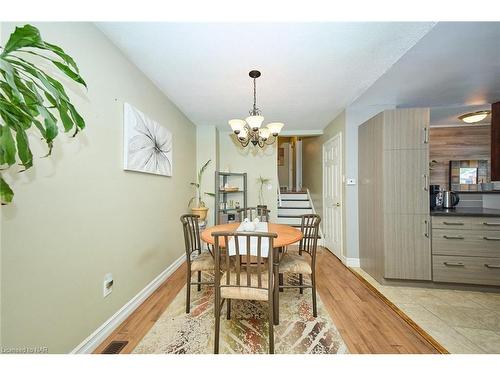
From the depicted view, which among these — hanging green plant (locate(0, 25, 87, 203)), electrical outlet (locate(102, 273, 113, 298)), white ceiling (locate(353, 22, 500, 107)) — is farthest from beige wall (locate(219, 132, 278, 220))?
hanging green plant (locate(0, 25, 87, 203))

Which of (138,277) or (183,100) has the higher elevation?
(183,100)

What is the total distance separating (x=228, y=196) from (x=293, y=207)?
5.95ft

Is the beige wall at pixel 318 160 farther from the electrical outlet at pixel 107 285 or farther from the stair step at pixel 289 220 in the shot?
the electrical outlet at pixel 107 285

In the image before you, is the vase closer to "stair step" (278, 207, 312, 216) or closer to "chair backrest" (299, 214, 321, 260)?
"chair backrest" (299, 214, 321, 260)

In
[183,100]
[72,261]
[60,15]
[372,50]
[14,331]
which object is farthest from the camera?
[183,100]

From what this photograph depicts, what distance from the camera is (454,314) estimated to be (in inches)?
74.6

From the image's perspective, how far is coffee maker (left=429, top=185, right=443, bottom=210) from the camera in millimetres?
2631

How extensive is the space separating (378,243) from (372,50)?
84.3 inches

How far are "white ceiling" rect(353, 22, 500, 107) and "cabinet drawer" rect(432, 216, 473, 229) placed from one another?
1.56 meters

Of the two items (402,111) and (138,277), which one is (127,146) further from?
(402,111)

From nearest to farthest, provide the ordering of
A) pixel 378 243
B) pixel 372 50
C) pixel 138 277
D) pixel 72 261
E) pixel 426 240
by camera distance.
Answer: pixel 72 261, pixel 372 50, pixel 138 277, pixel 426 240, pixel 378 243

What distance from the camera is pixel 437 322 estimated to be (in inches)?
70.2

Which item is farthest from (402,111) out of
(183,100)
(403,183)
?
(183,100)

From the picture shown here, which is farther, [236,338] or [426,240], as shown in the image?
[426,240]
